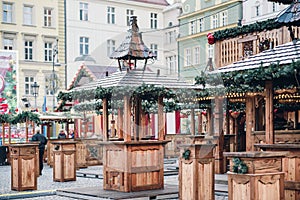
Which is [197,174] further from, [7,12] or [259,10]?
[7,12]

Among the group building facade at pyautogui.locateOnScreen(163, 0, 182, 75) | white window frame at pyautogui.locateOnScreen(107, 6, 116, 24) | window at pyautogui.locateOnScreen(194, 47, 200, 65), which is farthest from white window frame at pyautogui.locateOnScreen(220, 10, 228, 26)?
white window frame at pyautogui.locateOnScreen(107, 6, 116, 24)

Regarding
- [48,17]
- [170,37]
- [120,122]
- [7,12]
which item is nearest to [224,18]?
[170,37]

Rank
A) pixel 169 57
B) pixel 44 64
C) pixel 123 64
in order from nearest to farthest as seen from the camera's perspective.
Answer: pixel 123 64, pixel 169 57, pixel 44 64

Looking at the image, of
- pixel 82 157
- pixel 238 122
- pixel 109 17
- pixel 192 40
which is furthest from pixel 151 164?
pixel 192 40

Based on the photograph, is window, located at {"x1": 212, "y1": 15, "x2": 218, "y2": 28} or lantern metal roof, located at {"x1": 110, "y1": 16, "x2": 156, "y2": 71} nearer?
lantern metal roof, located at {"x1": 110, "y1": 16, "x2": 156, "y2": 71}

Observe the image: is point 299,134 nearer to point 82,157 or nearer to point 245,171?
point 245,171

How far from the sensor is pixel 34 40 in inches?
1729

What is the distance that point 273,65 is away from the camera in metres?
10.8

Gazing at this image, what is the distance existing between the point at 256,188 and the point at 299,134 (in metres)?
4.54

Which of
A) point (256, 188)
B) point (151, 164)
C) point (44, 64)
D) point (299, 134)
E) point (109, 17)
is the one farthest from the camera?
point (44, 64)

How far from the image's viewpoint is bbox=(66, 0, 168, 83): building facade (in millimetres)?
29061

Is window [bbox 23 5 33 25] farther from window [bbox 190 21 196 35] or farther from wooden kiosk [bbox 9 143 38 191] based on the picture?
wooden kiosk [bbox 9 143 38 191]

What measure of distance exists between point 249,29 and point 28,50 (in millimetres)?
26865

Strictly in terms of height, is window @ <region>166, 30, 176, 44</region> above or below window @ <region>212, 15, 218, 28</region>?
below
